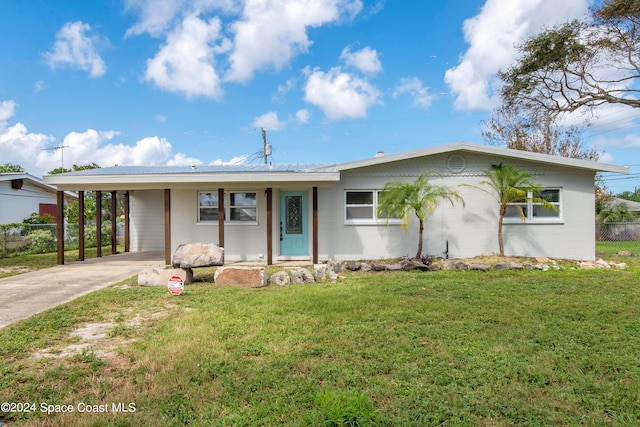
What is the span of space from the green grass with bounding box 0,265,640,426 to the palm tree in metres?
4.24

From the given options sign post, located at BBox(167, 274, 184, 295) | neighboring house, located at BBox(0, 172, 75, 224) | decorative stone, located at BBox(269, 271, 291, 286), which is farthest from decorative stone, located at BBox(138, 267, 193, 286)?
neighboring house, located at BBox(0, 172, 75, 224)

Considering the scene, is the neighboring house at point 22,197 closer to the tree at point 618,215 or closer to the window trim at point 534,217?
the window trim at point 534,217

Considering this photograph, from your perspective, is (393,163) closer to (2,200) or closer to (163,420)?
(163,420)

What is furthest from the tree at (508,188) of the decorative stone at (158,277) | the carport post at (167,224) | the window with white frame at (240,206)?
the carport post at (167,224)

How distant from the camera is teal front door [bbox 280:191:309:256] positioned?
11000 mm

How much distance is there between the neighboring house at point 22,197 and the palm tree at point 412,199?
16912 mm

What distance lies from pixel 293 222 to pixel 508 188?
6.30m

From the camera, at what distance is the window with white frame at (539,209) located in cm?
1081

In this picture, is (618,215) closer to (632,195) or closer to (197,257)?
(197,257)

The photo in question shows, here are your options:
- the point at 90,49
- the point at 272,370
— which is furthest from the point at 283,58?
the point at 272,370

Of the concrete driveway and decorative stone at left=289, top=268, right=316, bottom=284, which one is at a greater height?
decorative stone at left=289, top=268, right=316, bottom=284

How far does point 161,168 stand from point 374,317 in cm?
1087

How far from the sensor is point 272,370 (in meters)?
3.21

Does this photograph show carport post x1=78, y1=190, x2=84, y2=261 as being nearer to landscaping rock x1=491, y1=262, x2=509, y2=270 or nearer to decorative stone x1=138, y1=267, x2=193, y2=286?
decorative stone x1=138, y1=267, x2=193, y2=286
